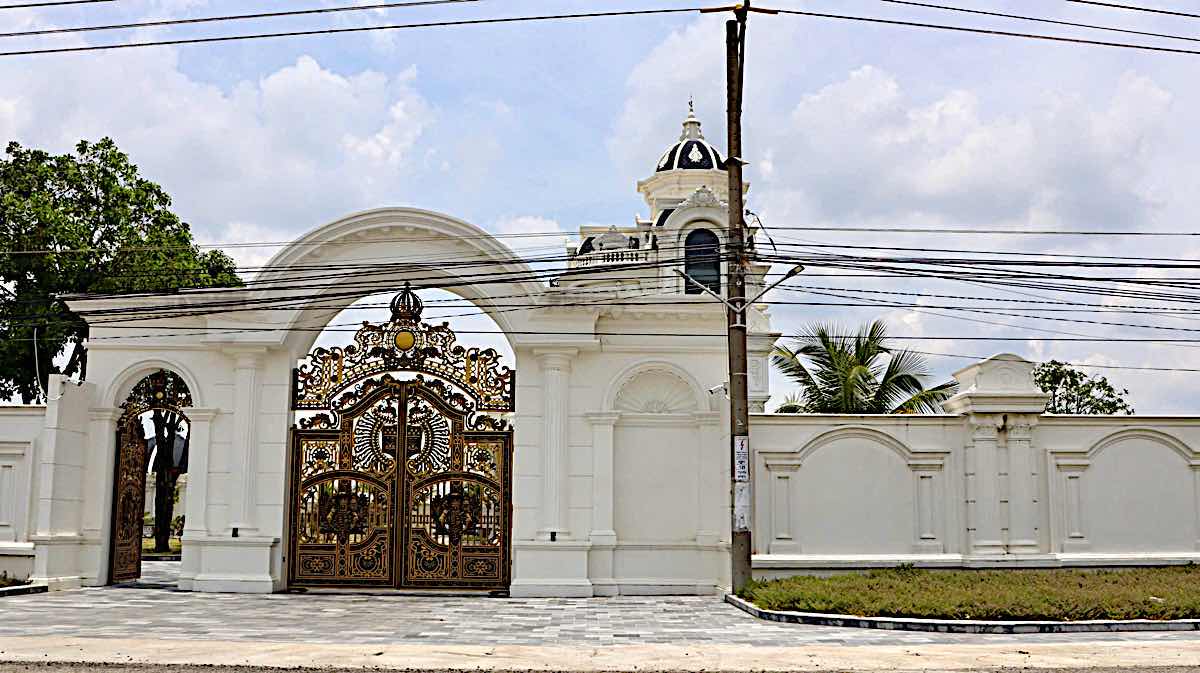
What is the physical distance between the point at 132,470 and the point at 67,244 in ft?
25.0

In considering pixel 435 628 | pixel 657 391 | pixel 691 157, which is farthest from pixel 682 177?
pixel 435 628

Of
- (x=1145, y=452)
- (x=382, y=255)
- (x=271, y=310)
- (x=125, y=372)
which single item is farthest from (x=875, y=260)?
(x=125, y=372)

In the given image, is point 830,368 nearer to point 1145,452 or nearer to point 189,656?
point 1145,452

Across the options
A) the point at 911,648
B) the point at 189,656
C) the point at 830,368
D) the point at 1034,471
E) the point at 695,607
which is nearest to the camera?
the point at 189,656

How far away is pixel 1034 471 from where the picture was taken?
15031 mm

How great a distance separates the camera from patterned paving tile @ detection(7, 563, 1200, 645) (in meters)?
10.7

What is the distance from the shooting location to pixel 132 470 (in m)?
16.1

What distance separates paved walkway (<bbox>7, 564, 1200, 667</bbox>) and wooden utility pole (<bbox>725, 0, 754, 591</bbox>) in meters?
0.80

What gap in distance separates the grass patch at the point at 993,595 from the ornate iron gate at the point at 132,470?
8.09 m

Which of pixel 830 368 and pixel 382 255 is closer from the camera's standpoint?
pixel 382 255

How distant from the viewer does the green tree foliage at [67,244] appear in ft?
71.1

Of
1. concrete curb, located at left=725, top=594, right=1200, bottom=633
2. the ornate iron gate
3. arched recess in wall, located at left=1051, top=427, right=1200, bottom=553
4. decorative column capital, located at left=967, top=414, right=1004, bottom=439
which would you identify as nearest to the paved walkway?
concrete curb, located at left=725, top=594, right=1200, bottom=633

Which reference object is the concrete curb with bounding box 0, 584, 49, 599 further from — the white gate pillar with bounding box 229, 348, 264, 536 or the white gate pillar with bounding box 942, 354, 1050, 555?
the white gate pillar with bounding box 942, 354, 1050, 555

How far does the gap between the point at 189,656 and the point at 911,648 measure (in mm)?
5813
